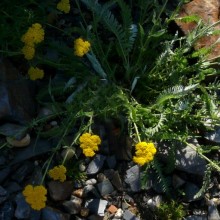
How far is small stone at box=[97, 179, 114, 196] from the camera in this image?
313 centimetres

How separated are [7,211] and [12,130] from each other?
53cm

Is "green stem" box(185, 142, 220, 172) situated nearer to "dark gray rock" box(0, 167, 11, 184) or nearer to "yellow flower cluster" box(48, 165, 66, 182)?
"yellow flower cluster" box(48, 165, 66, 182)

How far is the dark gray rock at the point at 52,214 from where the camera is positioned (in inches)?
115

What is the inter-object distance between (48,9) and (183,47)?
1.04 m

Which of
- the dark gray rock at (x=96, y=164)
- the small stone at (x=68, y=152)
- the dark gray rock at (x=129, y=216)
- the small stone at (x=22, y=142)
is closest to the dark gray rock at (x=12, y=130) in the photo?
the small stone at (x=22, y=142)

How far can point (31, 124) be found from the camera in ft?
9.29

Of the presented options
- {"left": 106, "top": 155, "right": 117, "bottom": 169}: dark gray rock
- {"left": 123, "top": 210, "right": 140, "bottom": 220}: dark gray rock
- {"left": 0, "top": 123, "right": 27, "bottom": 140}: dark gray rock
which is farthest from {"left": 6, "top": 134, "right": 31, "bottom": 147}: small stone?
{"left": 123, "top": 210, "right": 140, "bottom": 220}: dark gray rock

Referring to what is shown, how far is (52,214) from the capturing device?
9.62ft

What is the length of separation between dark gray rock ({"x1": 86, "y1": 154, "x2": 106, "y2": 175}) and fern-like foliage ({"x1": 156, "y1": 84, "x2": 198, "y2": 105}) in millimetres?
575

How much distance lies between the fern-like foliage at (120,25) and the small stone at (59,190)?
1008 millimetres

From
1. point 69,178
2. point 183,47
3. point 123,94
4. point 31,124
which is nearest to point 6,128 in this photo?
point 31,124

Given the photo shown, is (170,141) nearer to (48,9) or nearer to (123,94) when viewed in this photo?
(123,94)

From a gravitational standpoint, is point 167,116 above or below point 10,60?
below

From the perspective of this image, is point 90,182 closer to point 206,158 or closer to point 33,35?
point 206,158
